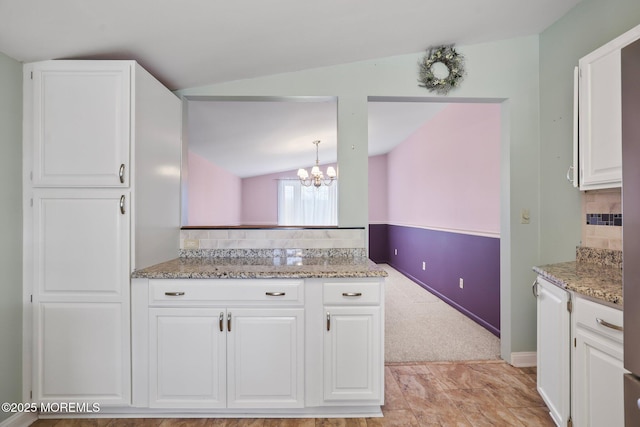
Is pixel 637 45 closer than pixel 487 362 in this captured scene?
Yes

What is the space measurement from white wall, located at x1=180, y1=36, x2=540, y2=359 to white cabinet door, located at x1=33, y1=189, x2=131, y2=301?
47.8 inches

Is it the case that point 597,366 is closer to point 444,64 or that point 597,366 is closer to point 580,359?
point 580,359

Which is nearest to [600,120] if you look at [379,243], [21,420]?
[21,420]

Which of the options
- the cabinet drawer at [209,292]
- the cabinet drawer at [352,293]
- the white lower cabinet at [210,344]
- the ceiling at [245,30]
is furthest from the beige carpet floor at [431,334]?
the ceiling at [245,30]

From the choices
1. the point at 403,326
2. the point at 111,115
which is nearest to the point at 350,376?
the point at 403,326

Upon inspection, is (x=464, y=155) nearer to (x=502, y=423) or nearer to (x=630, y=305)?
(x=502, y=423)

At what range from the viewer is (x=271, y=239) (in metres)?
2.33

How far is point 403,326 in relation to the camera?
3197mm

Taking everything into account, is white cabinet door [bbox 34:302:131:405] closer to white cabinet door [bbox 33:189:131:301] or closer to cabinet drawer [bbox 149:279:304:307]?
white cabinet door [bbox 33:189:131:301]

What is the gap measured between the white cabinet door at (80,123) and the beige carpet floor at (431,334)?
239 cm

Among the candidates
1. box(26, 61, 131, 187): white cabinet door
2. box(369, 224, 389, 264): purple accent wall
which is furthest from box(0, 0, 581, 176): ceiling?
box(369, 224, 389, 264): purple accent wall

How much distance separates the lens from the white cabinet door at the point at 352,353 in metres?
1.72

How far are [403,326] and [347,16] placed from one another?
2.79m

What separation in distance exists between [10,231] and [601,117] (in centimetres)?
311
